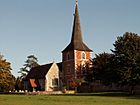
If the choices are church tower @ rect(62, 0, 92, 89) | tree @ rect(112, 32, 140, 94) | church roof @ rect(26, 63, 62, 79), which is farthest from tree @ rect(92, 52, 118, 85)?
church roof @ rect(26, 63, 62, 79)

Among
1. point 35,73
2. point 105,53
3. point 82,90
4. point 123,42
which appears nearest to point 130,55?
point 123,42

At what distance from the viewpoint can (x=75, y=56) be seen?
90.3 m

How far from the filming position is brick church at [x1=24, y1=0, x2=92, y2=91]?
89562 millimetres

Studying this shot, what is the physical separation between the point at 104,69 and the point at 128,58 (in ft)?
31.0

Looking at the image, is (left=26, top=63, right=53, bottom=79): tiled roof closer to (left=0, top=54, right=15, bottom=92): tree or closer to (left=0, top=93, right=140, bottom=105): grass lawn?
(left=0, top=54, right=15, bottom=92): tree

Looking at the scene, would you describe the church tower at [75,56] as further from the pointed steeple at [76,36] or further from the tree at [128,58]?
the tree at [128,58]

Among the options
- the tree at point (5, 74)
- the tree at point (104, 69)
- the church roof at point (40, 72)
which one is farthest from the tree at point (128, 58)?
the church roof at point (40, 72)

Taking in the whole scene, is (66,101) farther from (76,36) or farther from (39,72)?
(39,72)

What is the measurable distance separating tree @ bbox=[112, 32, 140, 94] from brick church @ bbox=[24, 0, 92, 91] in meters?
33.8

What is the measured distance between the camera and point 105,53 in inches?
2963

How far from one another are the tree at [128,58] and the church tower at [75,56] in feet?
109

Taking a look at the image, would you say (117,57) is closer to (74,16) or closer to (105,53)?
(105,53)

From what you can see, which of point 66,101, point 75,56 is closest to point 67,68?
point 75,56

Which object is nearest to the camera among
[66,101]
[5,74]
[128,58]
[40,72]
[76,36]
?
[66,101]
